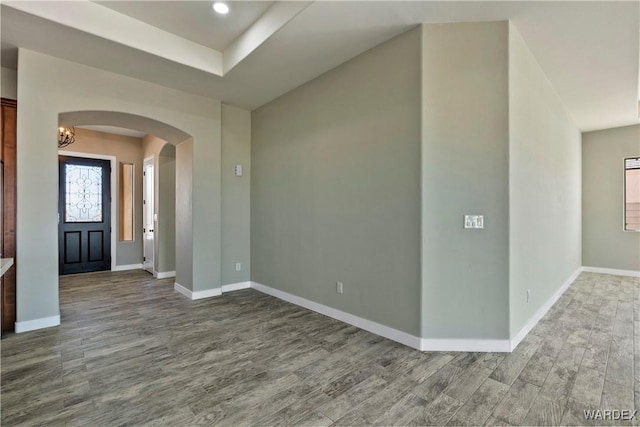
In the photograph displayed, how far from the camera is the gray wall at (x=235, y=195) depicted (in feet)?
16.0

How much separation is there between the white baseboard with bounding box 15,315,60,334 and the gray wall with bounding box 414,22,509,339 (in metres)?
3.97

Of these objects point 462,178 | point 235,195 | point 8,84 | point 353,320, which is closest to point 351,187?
point 462,178

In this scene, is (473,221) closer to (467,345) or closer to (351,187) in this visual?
(467,345)

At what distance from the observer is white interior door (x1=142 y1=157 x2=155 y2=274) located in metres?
6.33

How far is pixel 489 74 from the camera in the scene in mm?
2742

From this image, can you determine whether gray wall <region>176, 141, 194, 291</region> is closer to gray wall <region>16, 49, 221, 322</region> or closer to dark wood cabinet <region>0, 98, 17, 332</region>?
gray wall <region>16, 49, 221, 322</region>

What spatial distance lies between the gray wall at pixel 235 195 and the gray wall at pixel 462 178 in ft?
10.5

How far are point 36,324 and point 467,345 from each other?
14.6ft

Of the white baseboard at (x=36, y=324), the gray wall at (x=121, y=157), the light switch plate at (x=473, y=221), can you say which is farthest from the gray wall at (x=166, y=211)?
the light switch plate at (x=473, y=221)

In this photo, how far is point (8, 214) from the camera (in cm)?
324

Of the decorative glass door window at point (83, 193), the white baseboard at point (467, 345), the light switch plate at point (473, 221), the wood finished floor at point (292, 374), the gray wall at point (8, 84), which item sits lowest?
the wood finished floor at point (292, 374)

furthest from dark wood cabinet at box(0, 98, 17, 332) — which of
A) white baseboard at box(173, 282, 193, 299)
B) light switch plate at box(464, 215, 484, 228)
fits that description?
light switch plate at box(464, 215, 484, 228)

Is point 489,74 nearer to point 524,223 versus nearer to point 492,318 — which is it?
point 524,223

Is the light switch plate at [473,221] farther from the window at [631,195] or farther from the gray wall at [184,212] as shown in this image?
the window at [631,195]
